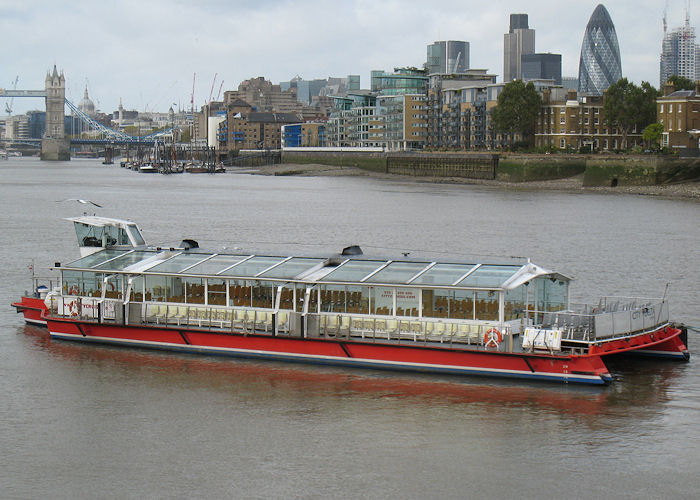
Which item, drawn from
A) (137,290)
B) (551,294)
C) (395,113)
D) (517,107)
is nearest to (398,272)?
(551,294)

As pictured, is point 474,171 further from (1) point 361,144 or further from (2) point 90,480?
(2) point 90,480

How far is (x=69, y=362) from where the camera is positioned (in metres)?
25.8

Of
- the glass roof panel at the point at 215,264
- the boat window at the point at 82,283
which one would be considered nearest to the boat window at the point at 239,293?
the glass roof panel at the point at 215,264

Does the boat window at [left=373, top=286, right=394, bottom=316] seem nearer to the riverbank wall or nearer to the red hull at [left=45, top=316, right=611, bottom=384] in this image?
the red hull at [left=45, top=316, right=611, bottom=384]

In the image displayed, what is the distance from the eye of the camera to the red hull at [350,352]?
22906 mm

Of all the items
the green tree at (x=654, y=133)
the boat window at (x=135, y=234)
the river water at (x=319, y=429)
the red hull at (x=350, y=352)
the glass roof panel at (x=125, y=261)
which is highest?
the green tree at (x=654, y=133)

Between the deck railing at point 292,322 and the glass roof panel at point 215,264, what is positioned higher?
the glass roof panel at point 215,264

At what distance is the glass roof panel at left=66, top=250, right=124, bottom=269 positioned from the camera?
2834cm

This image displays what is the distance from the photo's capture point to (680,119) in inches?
4264

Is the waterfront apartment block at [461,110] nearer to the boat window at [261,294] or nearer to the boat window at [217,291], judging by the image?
the boat window at [217,291]

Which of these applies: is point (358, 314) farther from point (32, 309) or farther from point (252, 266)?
point (32, 309)

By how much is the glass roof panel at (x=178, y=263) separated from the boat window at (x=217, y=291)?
37.4 inches

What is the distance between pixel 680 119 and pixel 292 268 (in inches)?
3564

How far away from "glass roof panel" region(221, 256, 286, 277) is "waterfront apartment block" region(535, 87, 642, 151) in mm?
104973
